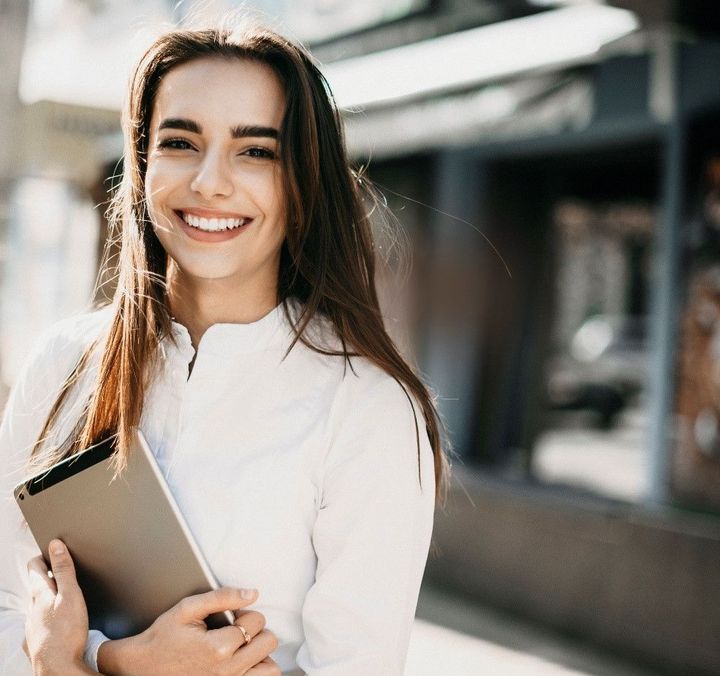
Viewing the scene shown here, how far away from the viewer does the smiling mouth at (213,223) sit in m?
1.59

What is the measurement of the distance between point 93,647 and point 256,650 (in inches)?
10.0

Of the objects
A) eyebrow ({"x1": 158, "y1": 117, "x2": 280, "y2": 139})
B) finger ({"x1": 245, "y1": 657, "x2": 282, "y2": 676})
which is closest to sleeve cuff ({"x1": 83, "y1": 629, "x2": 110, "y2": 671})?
finger ({"x1": 245, "y1": 657, "x2": 282, "y2": 676})

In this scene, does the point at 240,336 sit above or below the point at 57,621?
above

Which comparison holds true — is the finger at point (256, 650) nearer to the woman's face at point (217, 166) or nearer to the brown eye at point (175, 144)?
the woman's face at point (217, 166)

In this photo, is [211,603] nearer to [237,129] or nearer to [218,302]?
[218,302]

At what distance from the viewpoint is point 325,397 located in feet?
5.20

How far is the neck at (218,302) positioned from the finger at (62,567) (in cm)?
40

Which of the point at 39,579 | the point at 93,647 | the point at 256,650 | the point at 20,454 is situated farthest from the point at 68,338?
the point at 256,650

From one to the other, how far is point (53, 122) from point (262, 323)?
181cm

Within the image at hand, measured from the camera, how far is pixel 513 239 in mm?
7219

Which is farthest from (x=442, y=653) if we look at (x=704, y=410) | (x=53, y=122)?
(x=53, y=122)

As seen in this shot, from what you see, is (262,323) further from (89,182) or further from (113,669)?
(89,182)

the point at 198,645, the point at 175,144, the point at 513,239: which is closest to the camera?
the point at 198,645

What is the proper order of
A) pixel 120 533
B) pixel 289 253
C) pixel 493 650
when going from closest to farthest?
pixel 120 533 < pixel 289 253 < pixel 493 650
